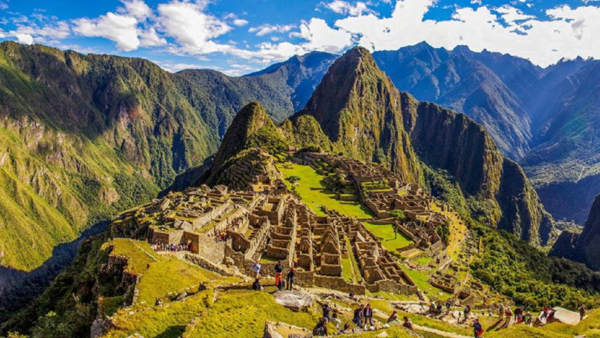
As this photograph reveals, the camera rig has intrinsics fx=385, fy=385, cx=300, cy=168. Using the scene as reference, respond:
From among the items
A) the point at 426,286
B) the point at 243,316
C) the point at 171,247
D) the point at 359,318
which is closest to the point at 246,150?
the point at 426,286

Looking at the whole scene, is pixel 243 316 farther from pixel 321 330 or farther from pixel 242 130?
pixel 242 130

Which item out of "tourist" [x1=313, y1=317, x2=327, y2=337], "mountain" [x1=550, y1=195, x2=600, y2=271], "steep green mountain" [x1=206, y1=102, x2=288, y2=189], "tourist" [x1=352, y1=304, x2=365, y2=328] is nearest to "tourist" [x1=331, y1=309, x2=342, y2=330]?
"tourist" [x1=352, y1=304, x2=365, y2=328]

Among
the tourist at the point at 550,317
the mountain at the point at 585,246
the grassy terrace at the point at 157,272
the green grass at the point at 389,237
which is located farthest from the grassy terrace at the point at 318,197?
the mountain at the point at 585,246

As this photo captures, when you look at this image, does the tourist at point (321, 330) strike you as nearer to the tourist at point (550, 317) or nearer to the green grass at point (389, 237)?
the tourist at point (550, 317)

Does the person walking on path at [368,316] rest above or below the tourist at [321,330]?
below

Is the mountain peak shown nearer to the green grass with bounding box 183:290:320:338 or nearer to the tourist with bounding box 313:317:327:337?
the green grass with bounding box 183:290:320:338

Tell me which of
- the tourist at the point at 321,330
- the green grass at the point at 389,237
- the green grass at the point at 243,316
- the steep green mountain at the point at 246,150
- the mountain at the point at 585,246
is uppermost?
the steep green mountain at the point at 246,150

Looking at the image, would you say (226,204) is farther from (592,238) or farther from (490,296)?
(592,238)
